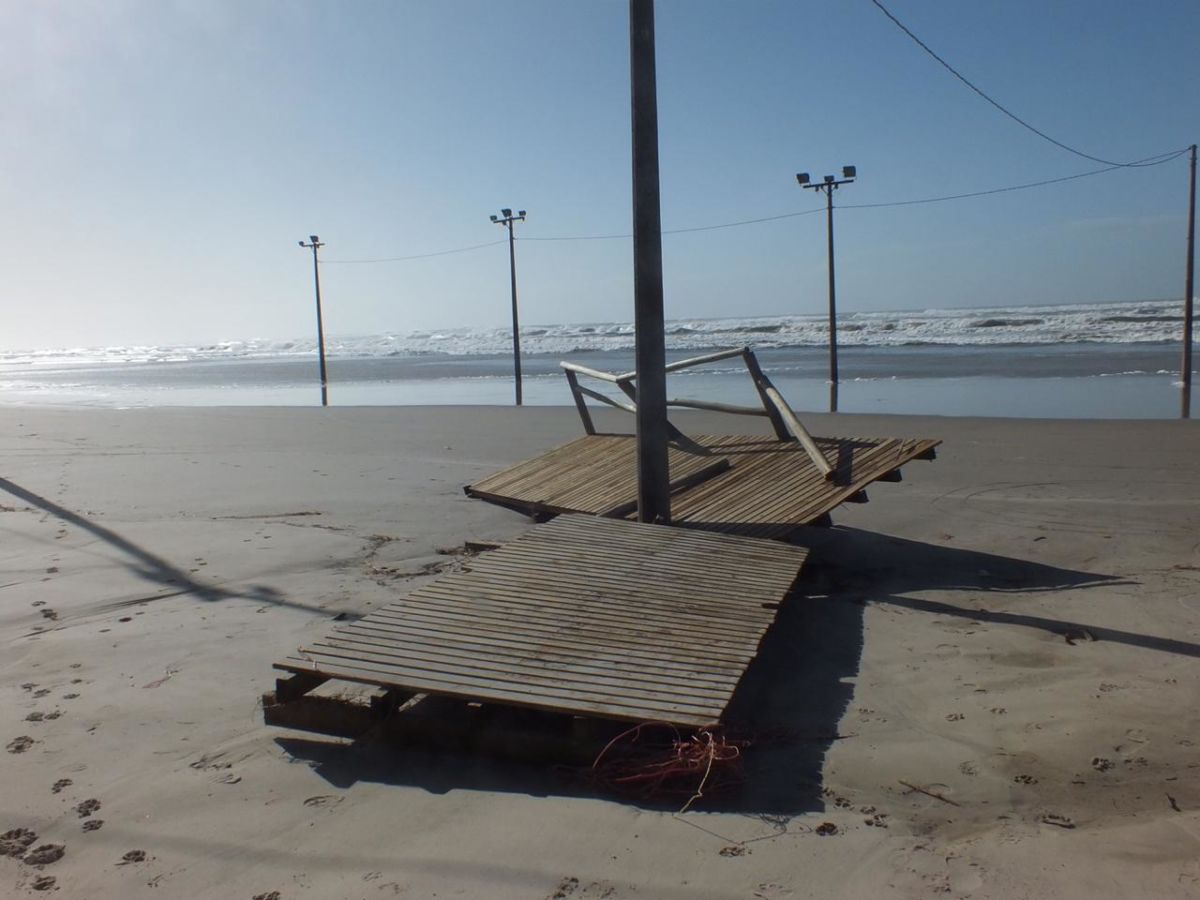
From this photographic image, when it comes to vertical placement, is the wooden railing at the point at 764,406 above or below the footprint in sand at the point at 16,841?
above

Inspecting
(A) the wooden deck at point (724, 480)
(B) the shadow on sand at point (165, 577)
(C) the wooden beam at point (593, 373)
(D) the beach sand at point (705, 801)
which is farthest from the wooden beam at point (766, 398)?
(B) the shadow on sand at point (165, 577)

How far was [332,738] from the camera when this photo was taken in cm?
450

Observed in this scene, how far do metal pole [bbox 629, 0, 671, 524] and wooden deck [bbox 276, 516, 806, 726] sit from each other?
3.25 feet

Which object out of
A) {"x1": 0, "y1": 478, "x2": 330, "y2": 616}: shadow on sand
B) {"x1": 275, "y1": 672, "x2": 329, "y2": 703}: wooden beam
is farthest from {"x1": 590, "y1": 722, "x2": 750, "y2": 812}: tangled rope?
{"x1": 0, "y1": 478, "x2": 330, "y2": 616}: shadow on sand

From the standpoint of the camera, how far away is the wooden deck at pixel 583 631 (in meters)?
4.25

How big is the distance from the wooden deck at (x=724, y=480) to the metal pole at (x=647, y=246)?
830mm

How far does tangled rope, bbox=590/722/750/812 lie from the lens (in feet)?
12.7

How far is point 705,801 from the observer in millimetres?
3797

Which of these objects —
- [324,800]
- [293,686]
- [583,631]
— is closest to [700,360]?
[583,631]

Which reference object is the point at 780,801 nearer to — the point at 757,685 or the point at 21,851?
the point at 757,685

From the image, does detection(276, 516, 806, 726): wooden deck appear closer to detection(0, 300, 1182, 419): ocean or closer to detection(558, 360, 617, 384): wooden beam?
detection(558, 360, 617, 384): wooden beam

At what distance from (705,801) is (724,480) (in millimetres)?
5372

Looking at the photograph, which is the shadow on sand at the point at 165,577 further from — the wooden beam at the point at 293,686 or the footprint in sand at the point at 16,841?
the footprint in sand at the point at 16,841

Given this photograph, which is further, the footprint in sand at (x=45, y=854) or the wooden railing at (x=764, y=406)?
the wooden railing at (x=764, y=406)
